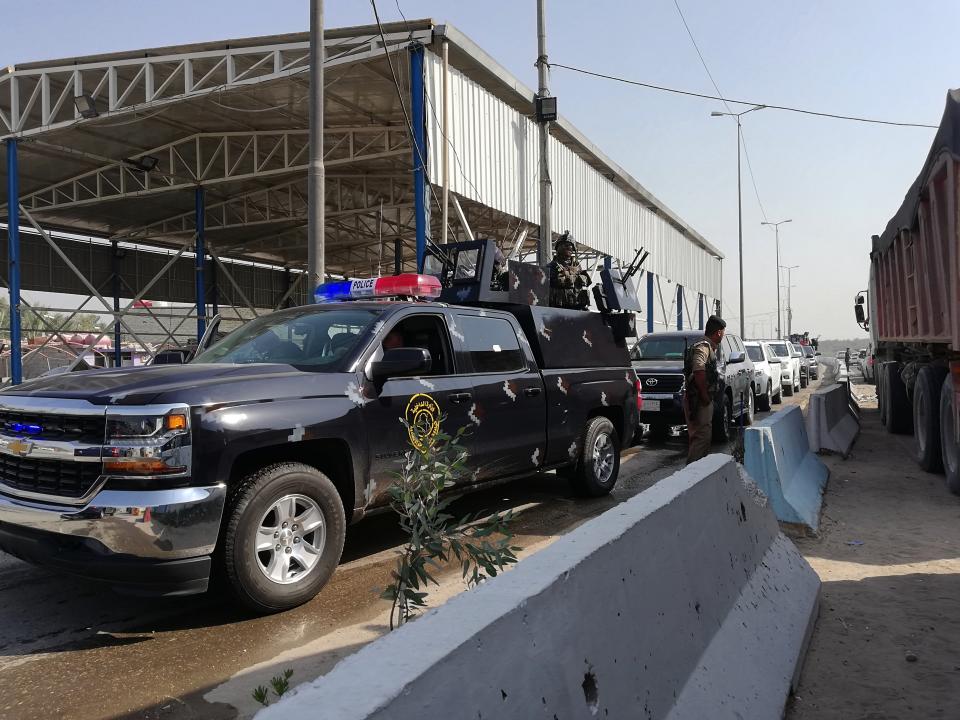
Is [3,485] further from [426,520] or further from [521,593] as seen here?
[521,593]

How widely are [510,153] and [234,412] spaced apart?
51.5ft

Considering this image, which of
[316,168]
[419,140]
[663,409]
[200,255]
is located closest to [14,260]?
[200,255]

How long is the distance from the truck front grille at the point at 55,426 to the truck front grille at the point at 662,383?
27.9ft

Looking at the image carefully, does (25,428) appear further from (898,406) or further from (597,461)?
(898,406)

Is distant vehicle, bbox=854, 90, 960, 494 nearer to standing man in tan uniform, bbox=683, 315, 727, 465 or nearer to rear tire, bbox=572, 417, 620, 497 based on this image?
standing man in tan uniform, bbox=683, 315, 727, 465

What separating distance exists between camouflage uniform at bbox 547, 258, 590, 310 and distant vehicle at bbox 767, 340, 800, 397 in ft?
43.9

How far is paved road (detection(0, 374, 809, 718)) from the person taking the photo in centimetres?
295

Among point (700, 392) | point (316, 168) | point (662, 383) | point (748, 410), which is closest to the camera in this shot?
point (700, 392)

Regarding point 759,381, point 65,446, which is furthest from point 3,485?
point 759,381

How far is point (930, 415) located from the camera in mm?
7727

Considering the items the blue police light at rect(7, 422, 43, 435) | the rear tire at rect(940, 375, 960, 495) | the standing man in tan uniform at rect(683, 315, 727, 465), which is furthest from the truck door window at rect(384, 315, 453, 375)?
the rear tire at rect(940, 375, 960, 495)

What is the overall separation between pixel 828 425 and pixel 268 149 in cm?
1830

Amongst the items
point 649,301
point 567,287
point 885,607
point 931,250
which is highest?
point 649,301

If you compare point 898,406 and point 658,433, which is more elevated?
point 898,406
